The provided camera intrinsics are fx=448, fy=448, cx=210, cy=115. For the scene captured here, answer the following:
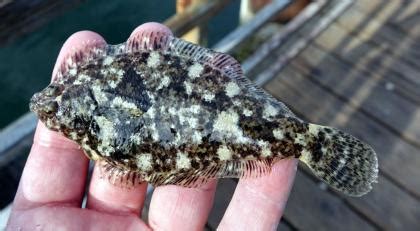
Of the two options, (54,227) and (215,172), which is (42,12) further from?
(215,172)

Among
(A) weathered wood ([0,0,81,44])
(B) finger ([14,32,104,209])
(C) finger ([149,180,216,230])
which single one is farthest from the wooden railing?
(C) finger ([149,180,216,230])

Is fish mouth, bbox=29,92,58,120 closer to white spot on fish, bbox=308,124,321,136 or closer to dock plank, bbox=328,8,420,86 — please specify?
white spot on fish, bbox=308,124,321,136

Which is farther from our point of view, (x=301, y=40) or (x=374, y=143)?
(x=301, y=40)

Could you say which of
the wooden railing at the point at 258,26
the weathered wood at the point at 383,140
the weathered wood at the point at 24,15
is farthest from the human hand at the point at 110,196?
the weathered wood at the point at 383,140

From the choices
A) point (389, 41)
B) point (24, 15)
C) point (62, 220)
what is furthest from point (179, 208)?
point (389, 41)

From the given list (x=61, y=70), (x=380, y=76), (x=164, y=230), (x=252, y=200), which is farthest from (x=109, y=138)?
(x=380, y=76)

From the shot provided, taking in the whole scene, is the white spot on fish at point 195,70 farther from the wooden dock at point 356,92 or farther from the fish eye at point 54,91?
the wooden dock at point 356,92

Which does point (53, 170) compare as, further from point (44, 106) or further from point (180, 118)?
point (180, 118)
